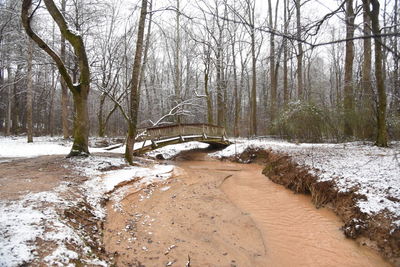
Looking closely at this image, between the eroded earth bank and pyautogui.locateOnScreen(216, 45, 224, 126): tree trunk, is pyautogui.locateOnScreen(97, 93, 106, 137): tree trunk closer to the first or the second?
pyautogui.locateOnScreen(216, 45, 224, 126): tree trunk

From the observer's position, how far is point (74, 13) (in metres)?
15.5

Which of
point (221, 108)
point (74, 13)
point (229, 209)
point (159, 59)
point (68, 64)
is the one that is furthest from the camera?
point (159, 59)

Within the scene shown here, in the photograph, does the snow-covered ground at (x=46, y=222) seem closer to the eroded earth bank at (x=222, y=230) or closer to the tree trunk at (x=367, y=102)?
the eroded earth bank at (x=222, y=230)

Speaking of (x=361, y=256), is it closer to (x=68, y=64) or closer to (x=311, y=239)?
(x=311, y=239)

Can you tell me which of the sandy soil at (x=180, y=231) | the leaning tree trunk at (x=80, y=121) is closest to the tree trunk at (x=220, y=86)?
the leaning tree trunk at (x=80, y=121)

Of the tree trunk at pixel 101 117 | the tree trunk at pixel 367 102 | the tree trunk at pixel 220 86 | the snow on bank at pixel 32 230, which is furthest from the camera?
the tree trunk at pixel 220 86

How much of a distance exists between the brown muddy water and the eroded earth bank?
0.01 m

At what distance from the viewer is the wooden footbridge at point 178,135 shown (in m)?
12.8

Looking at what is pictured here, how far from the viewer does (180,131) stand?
1395 centimetres

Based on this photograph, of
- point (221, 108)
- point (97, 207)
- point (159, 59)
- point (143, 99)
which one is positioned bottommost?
point (97, 207)

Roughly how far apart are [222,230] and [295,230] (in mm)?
1636

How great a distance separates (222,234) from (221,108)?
60.6ft

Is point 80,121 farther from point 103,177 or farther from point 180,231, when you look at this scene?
point 180,231

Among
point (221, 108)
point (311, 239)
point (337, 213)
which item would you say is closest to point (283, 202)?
point (337, 213)
